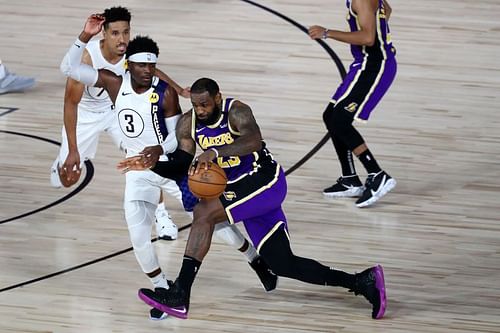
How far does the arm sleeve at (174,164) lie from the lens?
8.42 metres

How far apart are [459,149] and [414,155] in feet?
1.51

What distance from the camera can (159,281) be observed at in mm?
8586

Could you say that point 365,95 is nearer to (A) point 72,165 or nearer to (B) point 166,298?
(A) point 72,165

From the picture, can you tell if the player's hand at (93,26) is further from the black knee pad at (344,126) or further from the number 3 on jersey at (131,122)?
the black knee pad at (344,126)

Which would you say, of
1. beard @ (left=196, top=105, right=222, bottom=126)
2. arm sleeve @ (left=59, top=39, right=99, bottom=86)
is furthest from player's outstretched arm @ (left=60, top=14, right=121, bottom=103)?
beard @ (left=196, top=105, right=222, bottom=126)

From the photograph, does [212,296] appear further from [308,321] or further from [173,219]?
[173,219]

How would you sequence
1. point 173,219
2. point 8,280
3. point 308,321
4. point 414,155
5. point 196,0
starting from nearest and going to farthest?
point 308,321 < point 8,280 < point 173,219 < point 414,155 < point 196,0

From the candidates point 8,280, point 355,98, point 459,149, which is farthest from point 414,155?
point 8,280

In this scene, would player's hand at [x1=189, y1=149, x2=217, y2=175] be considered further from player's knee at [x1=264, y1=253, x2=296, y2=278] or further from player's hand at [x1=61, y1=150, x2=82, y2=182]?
player's hand at [x1=61, y1=150, x2=82, y2=182]

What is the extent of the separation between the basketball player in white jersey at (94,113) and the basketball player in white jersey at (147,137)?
0.30 m

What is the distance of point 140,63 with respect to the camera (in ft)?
28.0

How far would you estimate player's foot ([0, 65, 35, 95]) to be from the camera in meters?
13.4

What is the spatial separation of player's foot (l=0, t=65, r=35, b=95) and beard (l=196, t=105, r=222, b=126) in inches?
218

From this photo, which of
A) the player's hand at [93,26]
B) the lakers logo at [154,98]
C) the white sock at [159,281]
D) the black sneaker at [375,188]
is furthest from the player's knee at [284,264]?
the black sneaker at [375,188]
